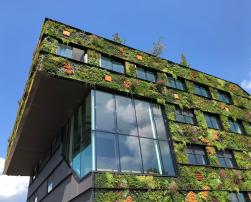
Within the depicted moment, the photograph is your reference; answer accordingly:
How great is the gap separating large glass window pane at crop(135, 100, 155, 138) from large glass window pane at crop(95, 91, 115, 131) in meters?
1.90

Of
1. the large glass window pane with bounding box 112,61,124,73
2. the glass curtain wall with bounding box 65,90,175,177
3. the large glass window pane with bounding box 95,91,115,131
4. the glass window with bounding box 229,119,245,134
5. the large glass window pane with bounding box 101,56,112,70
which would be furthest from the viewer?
the glass window with bounding box 229,119,245,134

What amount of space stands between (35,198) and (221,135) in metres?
18.0

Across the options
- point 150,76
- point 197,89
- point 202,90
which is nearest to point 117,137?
point 150,76

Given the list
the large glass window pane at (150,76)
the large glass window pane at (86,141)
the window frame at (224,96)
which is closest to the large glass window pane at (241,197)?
the window frame at (224,96)

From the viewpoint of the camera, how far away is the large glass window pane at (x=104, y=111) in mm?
14055

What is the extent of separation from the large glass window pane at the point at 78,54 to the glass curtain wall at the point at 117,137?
287 centimetres

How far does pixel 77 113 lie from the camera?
1650 cm

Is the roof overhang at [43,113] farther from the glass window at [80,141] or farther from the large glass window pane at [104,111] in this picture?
the large glass window pane at [104,111]

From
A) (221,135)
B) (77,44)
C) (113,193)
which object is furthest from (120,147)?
(221,135)

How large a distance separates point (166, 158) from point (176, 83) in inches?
313

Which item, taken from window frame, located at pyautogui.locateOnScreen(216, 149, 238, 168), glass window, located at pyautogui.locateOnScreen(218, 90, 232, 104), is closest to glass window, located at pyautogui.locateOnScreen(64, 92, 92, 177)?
window frame, located at pyautogui.locateOnScreen(216, 149, 238, 168)

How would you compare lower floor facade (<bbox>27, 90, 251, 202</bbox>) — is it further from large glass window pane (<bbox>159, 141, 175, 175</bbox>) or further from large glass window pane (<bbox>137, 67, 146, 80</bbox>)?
large glass window pane (<bbox>137, 67, 146, 80</bbox>)

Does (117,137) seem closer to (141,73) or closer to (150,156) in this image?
(150,156)

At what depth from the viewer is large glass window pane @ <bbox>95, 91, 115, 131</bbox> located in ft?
46.1
